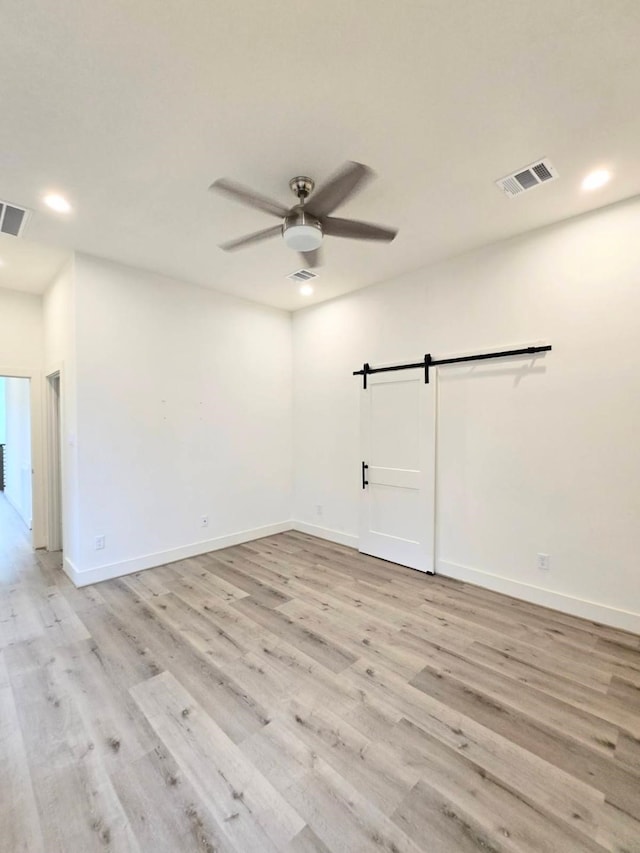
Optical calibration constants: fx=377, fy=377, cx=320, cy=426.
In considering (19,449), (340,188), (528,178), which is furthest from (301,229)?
(19,449)

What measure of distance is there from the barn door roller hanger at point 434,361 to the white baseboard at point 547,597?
1.90 m

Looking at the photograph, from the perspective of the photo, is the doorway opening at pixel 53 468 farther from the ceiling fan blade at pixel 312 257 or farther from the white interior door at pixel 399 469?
the white interior door at pixel 399 469

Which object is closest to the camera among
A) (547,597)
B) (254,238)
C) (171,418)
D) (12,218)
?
(254,238)

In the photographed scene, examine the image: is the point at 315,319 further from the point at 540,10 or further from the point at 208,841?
the point at 208,841

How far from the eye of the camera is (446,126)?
207cm

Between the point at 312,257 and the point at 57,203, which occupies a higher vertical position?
the point at 57,203

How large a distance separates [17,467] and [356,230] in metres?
7.38

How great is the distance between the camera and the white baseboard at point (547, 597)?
2.80 meters

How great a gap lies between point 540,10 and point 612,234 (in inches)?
75.6

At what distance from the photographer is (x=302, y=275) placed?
4.08m

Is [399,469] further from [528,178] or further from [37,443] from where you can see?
[37,443]

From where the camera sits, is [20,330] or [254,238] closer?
[254,238]

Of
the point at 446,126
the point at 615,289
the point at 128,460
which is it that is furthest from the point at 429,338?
the point at 128,460

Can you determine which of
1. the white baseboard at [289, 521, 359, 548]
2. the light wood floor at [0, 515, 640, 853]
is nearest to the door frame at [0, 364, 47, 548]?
the light wood floor at [0, 515, 640, 853]
